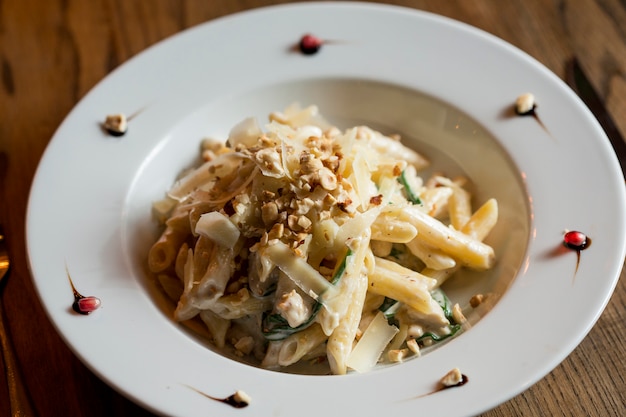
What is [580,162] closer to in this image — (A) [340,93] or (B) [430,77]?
(B) [430,77]

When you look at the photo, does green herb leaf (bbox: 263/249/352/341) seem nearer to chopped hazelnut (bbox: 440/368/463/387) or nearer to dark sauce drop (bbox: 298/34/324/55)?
chopped hazelnut (bbox: 440/368/463/387)

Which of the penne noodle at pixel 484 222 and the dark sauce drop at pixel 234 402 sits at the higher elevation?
the penne noodle at pixel 484 222

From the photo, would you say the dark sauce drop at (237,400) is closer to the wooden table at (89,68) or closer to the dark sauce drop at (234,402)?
the dark sauce drop at (234,402)

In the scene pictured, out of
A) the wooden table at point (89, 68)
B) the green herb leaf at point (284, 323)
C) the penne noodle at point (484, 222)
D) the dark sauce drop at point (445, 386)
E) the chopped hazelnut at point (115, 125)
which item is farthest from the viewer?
the chopped hazelnut at point (115, 125)

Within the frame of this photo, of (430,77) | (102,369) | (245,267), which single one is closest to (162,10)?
Answer: (430,77)

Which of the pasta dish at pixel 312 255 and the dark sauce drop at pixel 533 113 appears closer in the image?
the pasta dish at pixel 312 255

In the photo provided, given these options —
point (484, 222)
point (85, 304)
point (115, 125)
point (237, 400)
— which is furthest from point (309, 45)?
point (237, 400)

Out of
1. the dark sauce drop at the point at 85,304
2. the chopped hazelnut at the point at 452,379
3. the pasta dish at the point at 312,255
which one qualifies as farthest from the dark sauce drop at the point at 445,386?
the dark sauce drop at the point at 85,304
